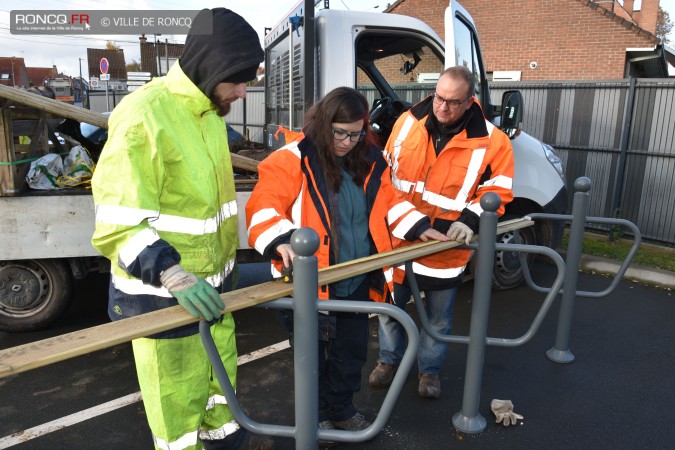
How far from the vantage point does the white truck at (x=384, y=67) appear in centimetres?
379

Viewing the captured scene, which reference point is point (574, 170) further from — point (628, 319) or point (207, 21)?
point (207, 21)

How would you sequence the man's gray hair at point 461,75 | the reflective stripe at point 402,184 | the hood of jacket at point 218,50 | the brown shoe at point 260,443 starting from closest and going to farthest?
1. the hood of jacket at point 218,50
2. the brown shoe at point 260,443
3. the man's gray hair at point 461,75
4. the reflective stripe at point 402,184

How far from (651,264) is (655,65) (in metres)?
12.4

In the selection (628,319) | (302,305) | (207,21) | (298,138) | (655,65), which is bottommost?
(628,319)

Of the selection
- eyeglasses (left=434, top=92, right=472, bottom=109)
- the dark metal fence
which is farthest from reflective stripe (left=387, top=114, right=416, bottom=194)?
the dark metal fence

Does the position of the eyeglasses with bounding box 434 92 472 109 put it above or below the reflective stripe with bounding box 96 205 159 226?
above

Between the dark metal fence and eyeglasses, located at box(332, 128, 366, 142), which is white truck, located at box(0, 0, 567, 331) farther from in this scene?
the dark metal fence

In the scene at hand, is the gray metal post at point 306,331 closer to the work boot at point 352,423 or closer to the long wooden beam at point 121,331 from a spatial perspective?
Answer: the long wooden beam at point 121,331

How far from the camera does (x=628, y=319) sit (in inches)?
187

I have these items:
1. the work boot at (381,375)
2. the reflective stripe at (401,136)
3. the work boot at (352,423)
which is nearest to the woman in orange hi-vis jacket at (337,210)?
the work boot at (352,423)

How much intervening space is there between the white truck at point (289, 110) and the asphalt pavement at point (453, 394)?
0.39 m

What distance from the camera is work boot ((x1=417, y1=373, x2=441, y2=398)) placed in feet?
10.8

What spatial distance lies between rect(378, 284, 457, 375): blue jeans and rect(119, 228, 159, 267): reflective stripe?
1740 mm

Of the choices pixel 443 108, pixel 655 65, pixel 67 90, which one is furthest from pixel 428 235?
pixel 67 90
